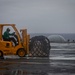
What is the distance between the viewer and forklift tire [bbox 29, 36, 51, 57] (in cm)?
2577

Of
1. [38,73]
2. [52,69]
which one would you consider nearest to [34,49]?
[52,69]

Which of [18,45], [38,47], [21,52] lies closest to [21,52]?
[21,52]

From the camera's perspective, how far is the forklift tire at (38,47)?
25.8 m

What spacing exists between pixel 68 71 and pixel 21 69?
7.62 ft

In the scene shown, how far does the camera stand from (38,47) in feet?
85.0

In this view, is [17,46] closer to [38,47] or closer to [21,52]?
[21,52]

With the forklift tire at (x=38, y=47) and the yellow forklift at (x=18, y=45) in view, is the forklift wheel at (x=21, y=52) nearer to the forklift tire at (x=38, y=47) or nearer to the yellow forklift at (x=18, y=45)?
the yellow forklift at (x=18, y=45)

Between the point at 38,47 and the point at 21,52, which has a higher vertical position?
the point at 38,47

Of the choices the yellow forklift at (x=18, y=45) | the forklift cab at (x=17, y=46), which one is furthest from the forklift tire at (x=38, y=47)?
the forklift cab at (x=17, y=46)

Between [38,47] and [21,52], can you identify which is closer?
[21,52]

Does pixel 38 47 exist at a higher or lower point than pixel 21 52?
higher

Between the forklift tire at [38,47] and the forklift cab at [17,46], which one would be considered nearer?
the forklift cab at [17,46]

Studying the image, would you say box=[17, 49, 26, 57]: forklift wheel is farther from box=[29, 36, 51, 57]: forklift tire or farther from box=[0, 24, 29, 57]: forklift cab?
box=[29, 36, 51, 57]: forklift tire

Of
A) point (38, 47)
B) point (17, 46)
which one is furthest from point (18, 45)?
point (38, 47)
